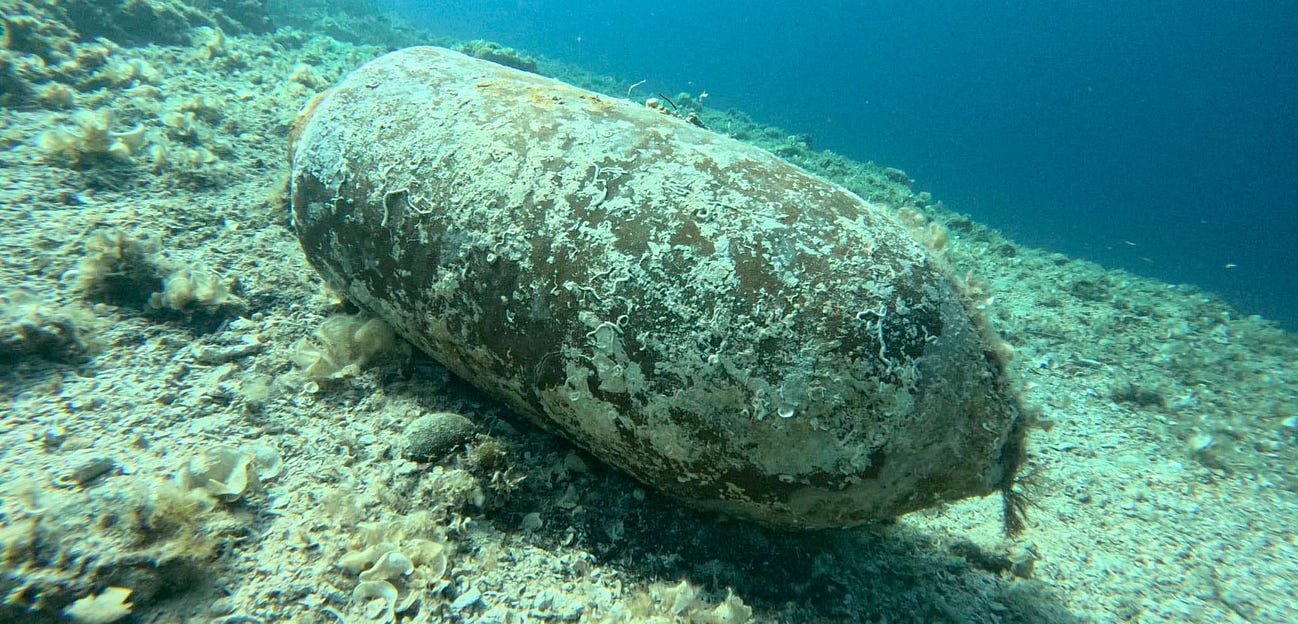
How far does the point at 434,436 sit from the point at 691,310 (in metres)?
1.51

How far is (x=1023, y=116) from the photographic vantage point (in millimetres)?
78375

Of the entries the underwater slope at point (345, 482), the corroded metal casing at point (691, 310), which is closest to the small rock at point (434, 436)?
the underwater slope at point (345, 482)

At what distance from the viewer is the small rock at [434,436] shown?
2480 mm

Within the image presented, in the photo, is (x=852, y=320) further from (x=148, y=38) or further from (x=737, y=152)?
(x=148, y=38)

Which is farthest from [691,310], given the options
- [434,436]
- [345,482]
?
[345,482]

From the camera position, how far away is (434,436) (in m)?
2.52

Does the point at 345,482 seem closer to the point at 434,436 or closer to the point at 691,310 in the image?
the point at 434,436

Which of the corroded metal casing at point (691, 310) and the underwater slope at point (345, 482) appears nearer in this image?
the underwater slope at point (345, 482)

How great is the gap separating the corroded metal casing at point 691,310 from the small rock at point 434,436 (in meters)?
0.27

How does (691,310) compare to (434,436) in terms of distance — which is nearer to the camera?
(691,310)

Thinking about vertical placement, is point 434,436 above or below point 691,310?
below

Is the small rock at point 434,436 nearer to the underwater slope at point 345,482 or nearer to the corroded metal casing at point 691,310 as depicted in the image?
the underwater slope at point 345,482

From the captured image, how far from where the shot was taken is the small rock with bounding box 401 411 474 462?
2480 millimetres

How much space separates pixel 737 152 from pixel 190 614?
293cm
